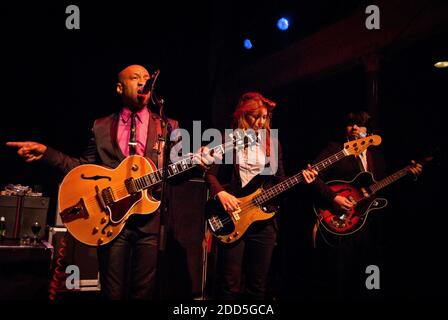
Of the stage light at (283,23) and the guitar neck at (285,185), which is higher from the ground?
the stage light at (283,23)

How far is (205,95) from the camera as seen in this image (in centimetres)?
736

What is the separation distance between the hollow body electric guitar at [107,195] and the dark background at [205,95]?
2983 mm

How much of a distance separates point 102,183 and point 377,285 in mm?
3295

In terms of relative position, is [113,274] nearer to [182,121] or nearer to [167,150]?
[167,150]

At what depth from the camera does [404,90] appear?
5672mm

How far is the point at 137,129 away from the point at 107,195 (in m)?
0.53

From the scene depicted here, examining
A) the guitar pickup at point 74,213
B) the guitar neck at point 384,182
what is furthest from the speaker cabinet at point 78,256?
the guitar neck at point 384,182

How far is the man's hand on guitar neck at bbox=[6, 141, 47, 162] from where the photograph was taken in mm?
2695

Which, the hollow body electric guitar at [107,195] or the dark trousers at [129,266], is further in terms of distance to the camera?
the hollow body electric guitar at [107,195]

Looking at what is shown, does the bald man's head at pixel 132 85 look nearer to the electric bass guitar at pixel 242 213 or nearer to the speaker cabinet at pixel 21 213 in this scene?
the electric bass guitar at pixel 242 213

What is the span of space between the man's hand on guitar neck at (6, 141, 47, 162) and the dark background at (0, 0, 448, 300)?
3200mm

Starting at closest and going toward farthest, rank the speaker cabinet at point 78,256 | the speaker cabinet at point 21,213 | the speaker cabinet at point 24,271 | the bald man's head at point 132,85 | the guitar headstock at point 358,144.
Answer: the bald man's head at point 132,85 < the speaker cabinet at point 24,271 < the guitar headstock at point 358,144 < the speaker cabinet at point 21,213 < the speaker cabinet at point 78,256

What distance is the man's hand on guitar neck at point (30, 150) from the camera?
2695mm

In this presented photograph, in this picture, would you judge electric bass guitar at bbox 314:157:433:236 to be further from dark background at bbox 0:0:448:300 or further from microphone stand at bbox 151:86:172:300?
microphone stand at bbox 151:86:172:300
